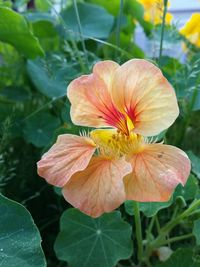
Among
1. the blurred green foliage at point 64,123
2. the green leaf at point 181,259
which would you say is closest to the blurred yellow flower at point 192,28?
the blurred green foliage at point 64,123

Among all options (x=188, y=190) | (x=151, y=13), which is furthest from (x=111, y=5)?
(x=188, y=190)

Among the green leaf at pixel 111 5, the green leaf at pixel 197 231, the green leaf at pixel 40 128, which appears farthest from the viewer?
the green leaf at pixel 111 5

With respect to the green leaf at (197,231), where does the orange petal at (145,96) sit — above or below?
above

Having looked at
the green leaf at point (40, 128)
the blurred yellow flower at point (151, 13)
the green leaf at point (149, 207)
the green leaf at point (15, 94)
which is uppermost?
the blurred yellow flower at point (151, 13)

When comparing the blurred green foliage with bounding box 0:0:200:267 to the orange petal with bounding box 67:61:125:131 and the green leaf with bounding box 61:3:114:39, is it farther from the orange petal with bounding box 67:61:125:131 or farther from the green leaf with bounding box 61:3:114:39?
the orange petal with bounding box 67:61:125:131

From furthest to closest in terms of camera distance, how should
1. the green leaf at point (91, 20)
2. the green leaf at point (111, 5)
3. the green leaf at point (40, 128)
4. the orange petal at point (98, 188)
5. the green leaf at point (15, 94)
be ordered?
the green leaf at point (111, 5), the green leaf at point (91, 20), the green leaf at point (15, 94), the green leaf at point (40, 128), the orange petal at point (98, 188)

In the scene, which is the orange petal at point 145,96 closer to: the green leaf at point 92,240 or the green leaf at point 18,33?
the green leaf at point 92,240

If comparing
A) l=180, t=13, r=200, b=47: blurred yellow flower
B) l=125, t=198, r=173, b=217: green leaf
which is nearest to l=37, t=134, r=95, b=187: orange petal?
l=125, t=198, r=173, b=217: green leaf
